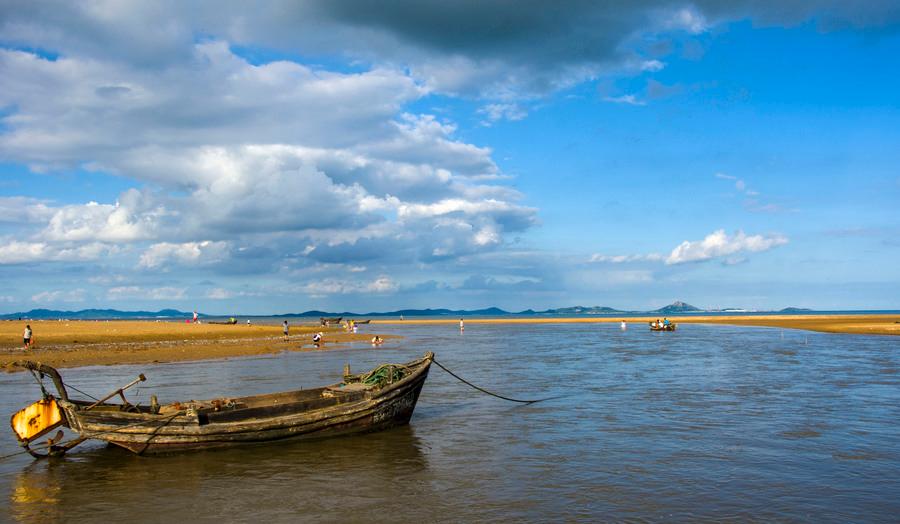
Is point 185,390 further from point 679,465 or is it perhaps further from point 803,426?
point 803,426

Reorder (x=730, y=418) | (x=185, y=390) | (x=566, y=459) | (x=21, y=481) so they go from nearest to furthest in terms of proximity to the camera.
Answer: (x=21, y=481) < (x=566, y=459) < (x=730, y=418) < (x=185, y=390)

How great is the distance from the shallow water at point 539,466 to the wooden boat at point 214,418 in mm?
425

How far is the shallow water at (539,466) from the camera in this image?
11.7 meters

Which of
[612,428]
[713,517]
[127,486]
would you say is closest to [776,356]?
[612,428]

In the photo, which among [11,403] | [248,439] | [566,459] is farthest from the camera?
[11,403]

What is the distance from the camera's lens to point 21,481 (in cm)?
1402

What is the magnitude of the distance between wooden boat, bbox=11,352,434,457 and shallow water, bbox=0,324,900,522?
425 mm

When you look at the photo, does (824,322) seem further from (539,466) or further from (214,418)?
(214,418)

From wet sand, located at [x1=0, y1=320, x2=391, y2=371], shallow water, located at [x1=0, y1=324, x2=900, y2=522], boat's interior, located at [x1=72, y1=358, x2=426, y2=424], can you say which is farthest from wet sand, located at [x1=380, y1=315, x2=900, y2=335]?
boat's interior, located at [x1=72, y1=358, x2=426, y2=424]

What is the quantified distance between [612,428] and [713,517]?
7843 mm

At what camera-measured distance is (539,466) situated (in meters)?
14.7

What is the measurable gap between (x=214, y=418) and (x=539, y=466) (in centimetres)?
887

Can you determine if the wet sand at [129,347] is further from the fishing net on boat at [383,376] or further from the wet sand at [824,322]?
the wet sand at [824,322]

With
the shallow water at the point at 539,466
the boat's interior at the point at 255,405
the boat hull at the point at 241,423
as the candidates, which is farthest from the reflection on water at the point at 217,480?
the boat's interior at the point at 255,405
